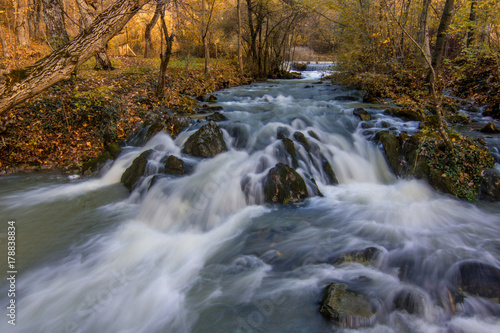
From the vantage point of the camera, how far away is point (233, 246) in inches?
189

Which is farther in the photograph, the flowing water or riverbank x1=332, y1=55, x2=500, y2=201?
riverbank x1=332, y1=55, x2=500, y2=201

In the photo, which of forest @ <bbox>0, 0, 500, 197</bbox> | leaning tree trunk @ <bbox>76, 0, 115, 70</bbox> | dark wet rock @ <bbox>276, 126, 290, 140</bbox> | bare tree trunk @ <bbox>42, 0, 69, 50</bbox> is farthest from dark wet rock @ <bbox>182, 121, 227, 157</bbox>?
leaning tree trunk @ <bbox>76, 0, 115, 70</bbox>

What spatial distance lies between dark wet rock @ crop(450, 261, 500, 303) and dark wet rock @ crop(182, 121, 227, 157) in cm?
576

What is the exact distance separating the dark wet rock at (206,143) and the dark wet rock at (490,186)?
620 centimetres

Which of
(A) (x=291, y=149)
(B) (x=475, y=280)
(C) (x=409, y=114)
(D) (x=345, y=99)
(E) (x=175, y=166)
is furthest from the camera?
(D) (x=345, y=99)

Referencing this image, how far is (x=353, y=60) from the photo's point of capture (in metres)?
14.8

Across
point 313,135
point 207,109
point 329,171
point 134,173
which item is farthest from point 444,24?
point 134,173

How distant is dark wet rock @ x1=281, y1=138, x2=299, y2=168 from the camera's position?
7188 millimetres

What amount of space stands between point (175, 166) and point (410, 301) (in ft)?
17.9

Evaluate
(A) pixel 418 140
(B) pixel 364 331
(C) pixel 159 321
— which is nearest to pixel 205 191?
(C) pixel 159 321

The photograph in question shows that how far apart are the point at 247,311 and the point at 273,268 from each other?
2.91ft

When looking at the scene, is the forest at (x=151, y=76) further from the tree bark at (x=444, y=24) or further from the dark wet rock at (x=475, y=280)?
the dark wet rock at (x=475, y=280)

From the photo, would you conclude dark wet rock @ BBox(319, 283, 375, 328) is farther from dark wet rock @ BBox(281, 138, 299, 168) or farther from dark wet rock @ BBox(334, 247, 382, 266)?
dark wet rock @ BBox(281, 138, 299, 168)

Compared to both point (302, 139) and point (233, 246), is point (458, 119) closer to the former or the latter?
point (302, 139)
